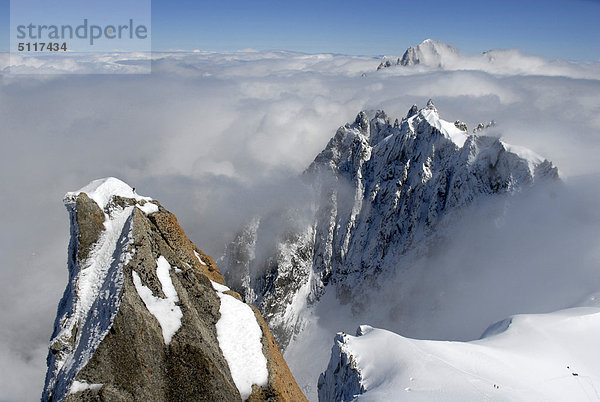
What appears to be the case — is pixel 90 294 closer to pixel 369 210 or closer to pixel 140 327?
pixel 140 327

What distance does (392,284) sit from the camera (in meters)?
97.4

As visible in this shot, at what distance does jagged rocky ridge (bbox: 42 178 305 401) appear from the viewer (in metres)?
19.7

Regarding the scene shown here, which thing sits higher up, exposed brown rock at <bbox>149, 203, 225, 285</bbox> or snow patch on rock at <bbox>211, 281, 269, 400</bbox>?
exposed brown rock at <bbox>149, 203, 225, 285</bbox>

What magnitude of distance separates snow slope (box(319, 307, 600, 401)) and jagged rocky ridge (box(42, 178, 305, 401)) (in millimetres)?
8425

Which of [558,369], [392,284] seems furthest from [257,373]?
[392,284]

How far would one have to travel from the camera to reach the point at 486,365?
28.5 m

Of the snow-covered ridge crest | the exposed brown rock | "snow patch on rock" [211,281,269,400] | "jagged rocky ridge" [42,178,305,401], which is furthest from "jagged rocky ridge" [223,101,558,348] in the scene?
the snow-covered ridge crest

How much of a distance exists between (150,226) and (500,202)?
82.4m

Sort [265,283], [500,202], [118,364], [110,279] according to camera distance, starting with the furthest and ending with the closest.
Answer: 1. [265,283]
2. [500,202]
3. [110,279]
4. [118,364]

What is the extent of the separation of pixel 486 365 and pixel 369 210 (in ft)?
280

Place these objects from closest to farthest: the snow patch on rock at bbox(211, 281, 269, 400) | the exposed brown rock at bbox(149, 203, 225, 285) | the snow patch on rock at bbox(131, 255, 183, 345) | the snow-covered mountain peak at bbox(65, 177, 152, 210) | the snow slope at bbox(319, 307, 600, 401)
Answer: the snow patch on rock at bbox(131, 255, 183, 345), the snow patch on rock at bbox(211, 281, 269, 400), the snow-covered mountain peak at bbox(65, 177, 152, 210), the snow slope at bbox(319, 307, 600, 401), the exposed brown rock at bbox(149, 203, 225, 285)

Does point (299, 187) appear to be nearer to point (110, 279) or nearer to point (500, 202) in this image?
point (500, 202)

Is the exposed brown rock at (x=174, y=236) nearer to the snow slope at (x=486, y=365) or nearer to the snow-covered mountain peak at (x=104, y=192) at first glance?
the snow-covered mountain peak at (x=104, y=192)

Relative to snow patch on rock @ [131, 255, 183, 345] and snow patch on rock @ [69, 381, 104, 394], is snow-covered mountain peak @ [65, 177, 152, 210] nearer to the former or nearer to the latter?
snow patch on rock @ [131, 255, 183, 345]
